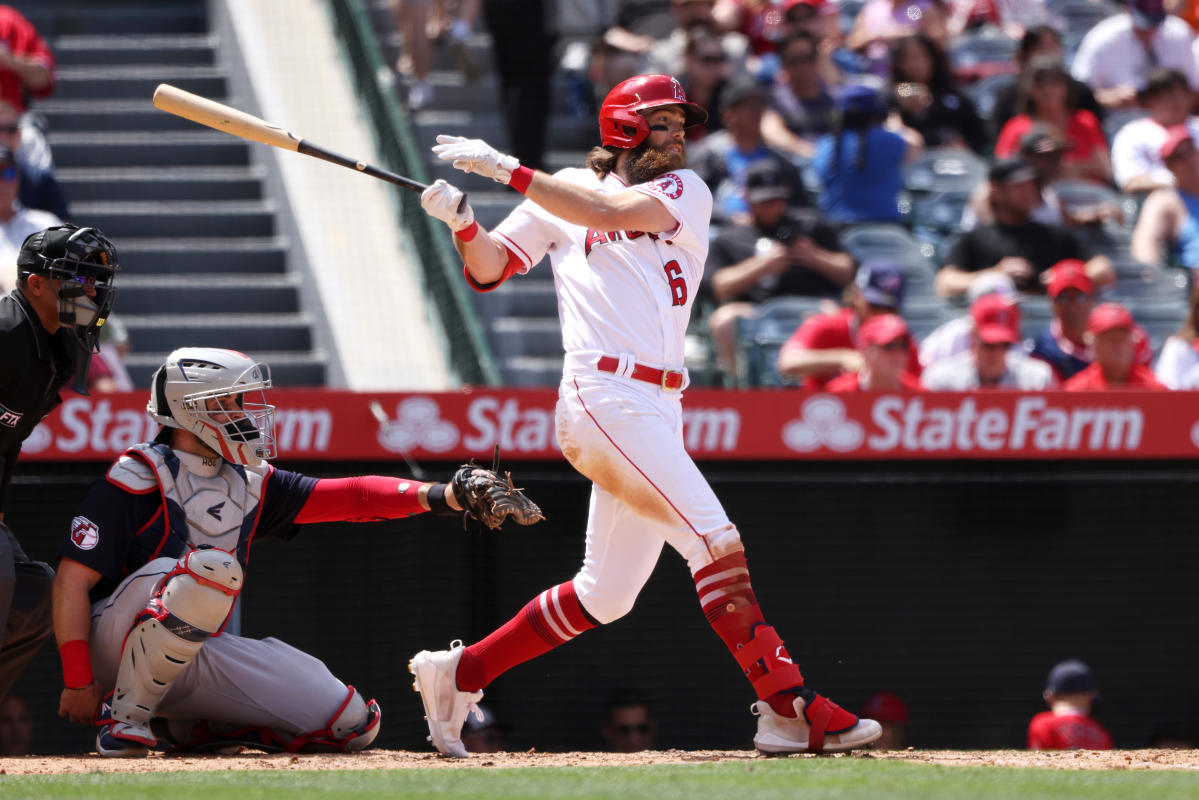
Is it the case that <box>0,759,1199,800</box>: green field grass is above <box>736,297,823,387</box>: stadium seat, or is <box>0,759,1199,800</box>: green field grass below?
below

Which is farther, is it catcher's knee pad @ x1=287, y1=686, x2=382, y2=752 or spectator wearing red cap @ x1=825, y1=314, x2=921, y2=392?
spectator wearing red cap @ x1=825, y1=314, x2=921, y2=392

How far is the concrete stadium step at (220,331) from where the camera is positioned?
29.0 feet

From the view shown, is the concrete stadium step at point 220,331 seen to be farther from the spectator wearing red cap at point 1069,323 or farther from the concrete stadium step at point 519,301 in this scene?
the spectator wearing red cap at point 1069,323

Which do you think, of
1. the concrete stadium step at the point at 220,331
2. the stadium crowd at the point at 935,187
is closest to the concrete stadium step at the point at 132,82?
the concrete stadium step at the point at 220,331

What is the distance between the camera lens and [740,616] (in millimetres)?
4539

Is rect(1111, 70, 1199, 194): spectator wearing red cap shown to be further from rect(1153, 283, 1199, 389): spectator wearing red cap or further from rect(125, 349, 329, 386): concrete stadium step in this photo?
rect(125, 349, 329, 386): concrete stadium step

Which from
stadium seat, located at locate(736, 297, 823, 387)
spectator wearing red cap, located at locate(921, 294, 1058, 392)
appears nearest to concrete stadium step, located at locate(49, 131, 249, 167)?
stadium seat, located at locate(736, 297, 823, 387)

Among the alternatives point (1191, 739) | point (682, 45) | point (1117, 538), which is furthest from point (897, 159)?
point (1191, 739)

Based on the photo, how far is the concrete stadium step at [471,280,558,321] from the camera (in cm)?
901

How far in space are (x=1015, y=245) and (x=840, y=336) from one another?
1.54m

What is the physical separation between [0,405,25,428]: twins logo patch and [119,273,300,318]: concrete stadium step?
4.39 m

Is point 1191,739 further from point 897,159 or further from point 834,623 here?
point 897,159

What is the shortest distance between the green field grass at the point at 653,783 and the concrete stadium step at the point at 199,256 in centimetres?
545

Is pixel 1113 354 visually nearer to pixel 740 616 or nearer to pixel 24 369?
pixel 740 616
